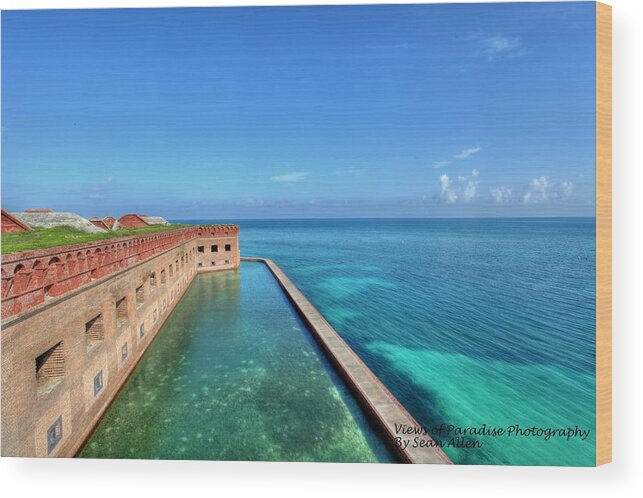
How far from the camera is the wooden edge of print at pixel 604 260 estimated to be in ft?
17.9

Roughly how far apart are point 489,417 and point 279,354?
522 centimetres

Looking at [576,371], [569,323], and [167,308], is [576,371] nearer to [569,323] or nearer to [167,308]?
[569,323]

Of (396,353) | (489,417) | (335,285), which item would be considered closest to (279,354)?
(396,353)

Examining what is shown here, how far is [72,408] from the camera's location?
5480 mm

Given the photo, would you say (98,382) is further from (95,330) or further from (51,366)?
(51,366)

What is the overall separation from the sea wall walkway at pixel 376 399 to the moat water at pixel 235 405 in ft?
0.83

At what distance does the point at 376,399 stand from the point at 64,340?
546cm

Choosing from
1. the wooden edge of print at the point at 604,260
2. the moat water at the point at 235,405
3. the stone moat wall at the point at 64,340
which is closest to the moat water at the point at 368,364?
the moat water at the point at 235,405

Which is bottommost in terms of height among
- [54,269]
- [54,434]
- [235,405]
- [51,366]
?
[235,405]

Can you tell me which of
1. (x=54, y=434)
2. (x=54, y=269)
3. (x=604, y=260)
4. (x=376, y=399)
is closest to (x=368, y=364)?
(x=376, y=399)

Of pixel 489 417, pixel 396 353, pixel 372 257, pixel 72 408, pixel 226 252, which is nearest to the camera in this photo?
pixel 72 408

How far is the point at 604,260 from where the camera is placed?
546cm

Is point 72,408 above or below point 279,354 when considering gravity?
above

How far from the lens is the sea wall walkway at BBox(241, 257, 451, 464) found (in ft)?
18.2
